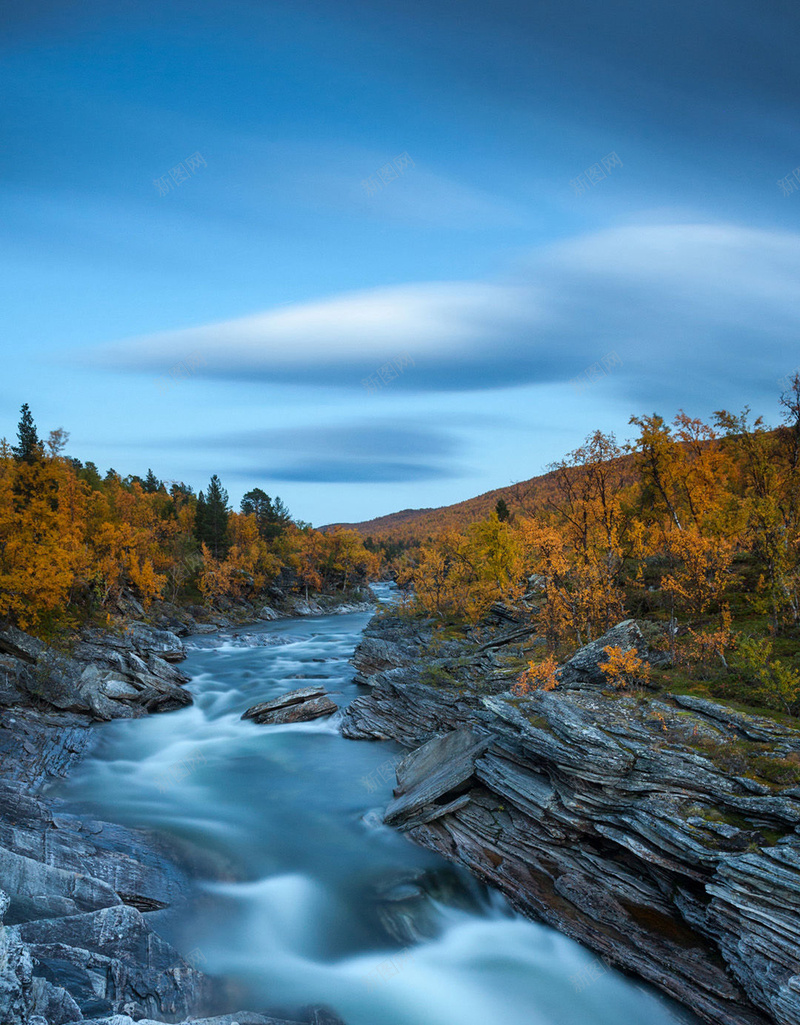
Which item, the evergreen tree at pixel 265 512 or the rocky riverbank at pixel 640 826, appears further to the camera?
the evergreen tree at pixel 265 512

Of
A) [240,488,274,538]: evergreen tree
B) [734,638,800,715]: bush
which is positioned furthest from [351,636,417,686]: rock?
[240,488,274,538]: evergreen tree

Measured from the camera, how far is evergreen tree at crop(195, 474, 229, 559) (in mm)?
71938

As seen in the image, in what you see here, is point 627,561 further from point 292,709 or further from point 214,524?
point 214,524

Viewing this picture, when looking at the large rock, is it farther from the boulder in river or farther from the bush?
the bush

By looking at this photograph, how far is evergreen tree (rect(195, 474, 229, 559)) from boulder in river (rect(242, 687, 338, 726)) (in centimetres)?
4804

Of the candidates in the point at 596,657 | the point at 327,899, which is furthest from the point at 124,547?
the point at 596,657

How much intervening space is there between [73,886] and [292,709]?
15.8 meters

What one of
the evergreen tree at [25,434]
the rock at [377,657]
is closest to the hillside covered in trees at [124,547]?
the evergreen tree at [25,434]

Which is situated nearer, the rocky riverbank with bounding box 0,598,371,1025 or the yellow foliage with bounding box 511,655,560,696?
the rocky riverbank with bounding box 0,598,371,1025

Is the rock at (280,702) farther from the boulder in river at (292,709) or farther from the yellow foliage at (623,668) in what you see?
the yellow foliage at (623,668)

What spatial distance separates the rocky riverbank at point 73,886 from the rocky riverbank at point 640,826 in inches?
225

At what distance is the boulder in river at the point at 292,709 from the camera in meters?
26.0

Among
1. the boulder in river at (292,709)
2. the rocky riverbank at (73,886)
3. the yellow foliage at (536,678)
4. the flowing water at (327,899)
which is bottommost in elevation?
the flowing water at (327,899)

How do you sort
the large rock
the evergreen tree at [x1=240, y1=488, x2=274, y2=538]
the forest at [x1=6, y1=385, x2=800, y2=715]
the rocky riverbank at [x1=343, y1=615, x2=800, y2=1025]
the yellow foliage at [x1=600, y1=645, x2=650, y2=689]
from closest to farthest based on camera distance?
the rocky riverbank at [x1=343, y1=615, x2=800, y2=1025] < the yellow foliage at [x1=600, y1=645, x2=650, y2=689] < the forest at [x1=6, y1=385, x2=800, y2=715] < the large rock < the evergreen tree at [x1=240, y1=488, x2=274, y2=538]
